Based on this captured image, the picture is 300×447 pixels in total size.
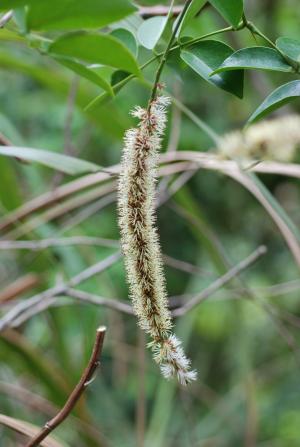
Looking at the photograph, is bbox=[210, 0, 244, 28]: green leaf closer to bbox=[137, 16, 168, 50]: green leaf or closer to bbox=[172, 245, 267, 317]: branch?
bbox=[137, 16, 168, 50]: green leaf

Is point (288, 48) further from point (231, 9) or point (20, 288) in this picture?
point (20, 288)

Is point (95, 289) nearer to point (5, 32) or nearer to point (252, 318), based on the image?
point (252, 318)

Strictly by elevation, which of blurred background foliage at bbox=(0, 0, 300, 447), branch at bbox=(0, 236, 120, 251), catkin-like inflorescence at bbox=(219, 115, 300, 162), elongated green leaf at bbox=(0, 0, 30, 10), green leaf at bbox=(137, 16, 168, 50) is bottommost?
elongated green leaf at bbox=(0, 0, 30, 10)

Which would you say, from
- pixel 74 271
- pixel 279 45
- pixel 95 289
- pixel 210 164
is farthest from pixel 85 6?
pixel 95 289

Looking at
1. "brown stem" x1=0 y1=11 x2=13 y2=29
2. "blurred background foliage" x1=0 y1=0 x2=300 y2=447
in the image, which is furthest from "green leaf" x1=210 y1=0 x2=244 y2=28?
"blurred background foliage" x1=0 y1=0 x2=300 y2=447

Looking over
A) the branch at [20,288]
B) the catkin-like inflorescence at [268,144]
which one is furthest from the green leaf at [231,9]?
the branch at [20,288]
